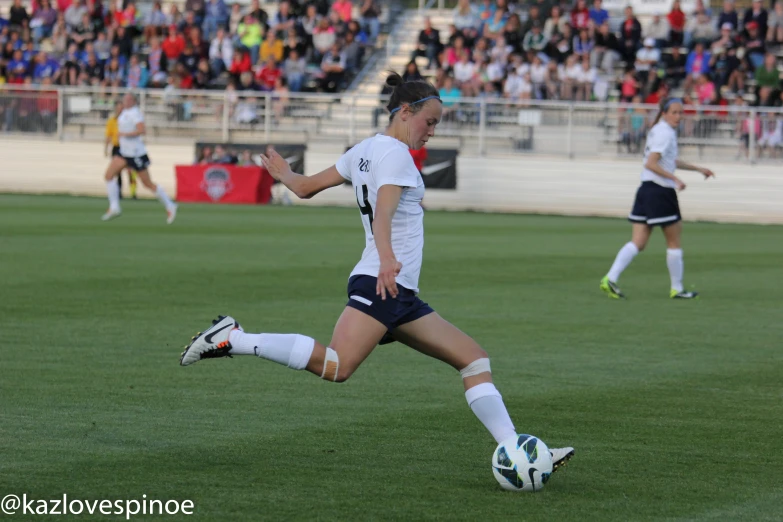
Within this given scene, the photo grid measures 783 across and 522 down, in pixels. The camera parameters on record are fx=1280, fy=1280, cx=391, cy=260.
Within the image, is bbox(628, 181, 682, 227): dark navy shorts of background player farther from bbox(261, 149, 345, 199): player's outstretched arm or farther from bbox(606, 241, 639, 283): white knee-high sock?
bbox(261, 149, 345, 199): player's outstretched arm

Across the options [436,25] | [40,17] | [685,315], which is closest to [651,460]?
[685,315]

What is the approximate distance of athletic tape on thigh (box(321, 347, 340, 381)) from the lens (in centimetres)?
585

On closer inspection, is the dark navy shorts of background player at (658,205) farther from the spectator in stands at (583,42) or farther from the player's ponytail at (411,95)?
the spectator in stands at (583,42)

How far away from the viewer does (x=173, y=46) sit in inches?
1435

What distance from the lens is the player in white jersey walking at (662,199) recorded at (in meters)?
13.9

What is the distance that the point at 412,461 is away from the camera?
6223 millimetres

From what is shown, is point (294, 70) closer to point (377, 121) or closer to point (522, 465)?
point (377, 121)

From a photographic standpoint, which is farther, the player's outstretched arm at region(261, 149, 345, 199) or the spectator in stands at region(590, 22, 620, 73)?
the spectator in stands at region(590, 22, 620, 73)

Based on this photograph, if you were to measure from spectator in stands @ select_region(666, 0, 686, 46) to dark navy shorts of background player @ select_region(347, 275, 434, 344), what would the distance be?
2880 centimetres

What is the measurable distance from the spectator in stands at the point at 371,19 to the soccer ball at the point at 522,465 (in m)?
32.1

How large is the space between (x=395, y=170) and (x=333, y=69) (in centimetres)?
2972

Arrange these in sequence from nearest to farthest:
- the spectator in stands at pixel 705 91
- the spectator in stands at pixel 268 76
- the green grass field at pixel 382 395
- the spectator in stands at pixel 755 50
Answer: the green grass field at pixel 382 395, the spectator in stands at pixel 705 91, the spectator in stands at pixel 755 50, the spectator in stands at pixel 268 76

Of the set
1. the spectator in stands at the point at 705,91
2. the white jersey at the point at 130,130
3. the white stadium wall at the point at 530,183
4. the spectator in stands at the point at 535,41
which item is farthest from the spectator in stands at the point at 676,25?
the white jersey at the point at 130,130

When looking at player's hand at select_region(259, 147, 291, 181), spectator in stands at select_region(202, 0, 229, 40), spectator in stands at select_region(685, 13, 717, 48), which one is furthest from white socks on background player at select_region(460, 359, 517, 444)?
spectator in stands at select_region(202, 0, 229, 40)
